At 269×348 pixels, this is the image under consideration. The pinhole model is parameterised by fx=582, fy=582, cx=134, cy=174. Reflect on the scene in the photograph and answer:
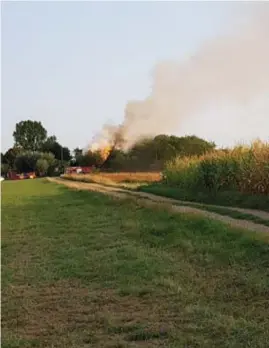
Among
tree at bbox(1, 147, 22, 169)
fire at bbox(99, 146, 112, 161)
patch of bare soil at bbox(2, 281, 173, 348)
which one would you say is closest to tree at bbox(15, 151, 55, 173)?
tree at bbox(1, 147, 22, 169)

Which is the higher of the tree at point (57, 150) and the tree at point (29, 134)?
the tree at point (29, 134)

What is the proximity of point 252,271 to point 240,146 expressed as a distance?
1627 cm

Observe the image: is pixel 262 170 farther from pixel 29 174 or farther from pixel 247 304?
pixel 29 174

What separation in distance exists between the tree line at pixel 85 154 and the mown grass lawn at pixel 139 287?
2416 centimetres

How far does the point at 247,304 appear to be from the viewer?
19.1 ft

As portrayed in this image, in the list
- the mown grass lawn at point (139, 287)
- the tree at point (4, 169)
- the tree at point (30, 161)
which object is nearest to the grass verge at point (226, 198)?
the mown grass lawn at point (139, 287)

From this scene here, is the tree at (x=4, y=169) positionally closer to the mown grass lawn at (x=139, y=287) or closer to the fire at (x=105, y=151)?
the fire at (x=105, y=151)

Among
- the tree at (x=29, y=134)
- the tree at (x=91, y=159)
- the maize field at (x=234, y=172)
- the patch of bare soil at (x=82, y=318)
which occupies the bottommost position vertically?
the patch of bare soil at (x=82, y=318)

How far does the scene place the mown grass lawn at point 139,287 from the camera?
4984mm

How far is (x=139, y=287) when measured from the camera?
22.3 ft

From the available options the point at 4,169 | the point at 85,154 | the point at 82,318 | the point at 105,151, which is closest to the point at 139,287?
the point at 82,318

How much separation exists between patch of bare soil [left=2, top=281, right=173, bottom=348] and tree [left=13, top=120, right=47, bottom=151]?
110922mm

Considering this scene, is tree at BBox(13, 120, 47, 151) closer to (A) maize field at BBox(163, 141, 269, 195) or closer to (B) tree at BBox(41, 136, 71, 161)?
(B) tree at BBox(41, 136, 71, 161)

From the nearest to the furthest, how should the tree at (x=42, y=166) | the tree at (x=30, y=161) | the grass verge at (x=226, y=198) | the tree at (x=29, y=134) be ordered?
the grass verge at (x=226, y=198), the tree at (x=42, y=166), the tree at (x=30, y=161), the tree at (x=29, y=134)
